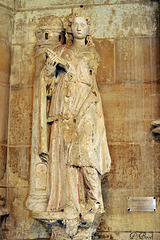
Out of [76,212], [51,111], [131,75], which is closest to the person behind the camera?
[76,212]

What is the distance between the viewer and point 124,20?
6.83 m

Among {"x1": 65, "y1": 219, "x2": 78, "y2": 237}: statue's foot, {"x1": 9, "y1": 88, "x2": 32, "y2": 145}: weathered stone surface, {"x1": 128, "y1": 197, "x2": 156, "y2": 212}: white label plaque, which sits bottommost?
{"x1": 65, "y1": 219, "x2": 78, "y2": 237}: statue's foot

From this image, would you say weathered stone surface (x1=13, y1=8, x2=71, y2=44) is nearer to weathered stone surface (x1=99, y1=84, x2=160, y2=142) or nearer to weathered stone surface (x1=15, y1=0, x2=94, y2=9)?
weathered stone surface (x1=15, y1=0, x2=94, y2=9)

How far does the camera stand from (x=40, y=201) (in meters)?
6.09

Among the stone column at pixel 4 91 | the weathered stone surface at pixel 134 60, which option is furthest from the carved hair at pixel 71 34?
the stone column at pixel 4 91

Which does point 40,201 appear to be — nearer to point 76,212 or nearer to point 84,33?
point 76,212

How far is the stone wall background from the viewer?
6.42 meters

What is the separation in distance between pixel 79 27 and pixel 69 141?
1.35 m

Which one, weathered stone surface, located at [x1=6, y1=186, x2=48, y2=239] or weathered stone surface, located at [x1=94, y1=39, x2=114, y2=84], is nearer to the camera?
weathered stone surface, located at [x1=6, y1=186, x2=48, y2=239]

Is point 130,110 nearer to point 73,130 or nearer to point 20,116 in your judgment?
point 73,130

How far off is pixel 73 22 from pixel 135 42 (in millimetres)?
910

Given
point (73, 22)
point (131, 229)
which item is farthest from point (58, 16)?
point (131, 229)

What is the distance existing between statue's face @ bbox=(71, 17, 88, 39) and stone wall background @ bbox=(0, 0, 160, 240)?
0.54 meters

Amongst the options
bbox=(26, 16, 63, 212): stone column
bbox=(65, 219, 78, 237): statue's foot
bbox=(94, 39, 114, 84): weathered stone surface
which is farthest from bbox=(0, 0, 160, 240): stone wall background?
bbox=(65, 219, 78, 237): statue's foot
